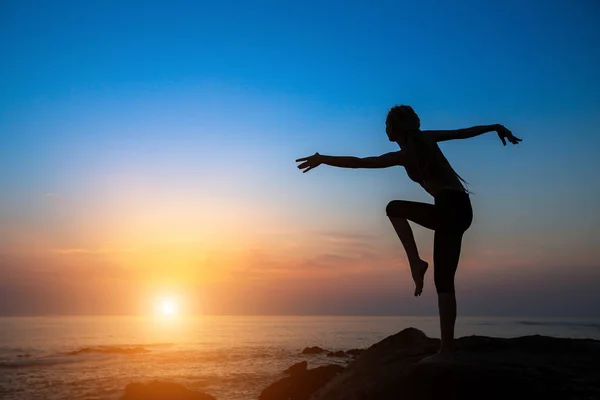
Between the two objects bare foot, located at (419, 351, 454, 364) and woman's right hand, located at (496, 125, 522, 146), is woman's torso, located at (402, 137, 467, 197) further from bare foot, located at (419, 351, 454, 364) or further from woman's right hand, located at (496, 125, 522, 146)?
bare foot, located at (419, 351, 454, 364)

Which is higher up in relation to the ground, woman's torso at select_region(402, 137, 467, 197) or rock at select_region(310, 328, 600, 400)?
woman's torso at select_region(402, 137, 467, 197)

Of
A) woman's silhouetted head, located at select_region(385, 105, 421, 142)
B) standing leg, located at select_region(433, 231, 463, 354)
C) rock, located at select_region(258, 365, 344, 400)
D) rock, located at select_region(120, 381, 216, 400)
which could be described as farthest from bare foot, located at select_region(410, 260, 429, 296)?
rock, located at select_region(120, 381, 216, 400)

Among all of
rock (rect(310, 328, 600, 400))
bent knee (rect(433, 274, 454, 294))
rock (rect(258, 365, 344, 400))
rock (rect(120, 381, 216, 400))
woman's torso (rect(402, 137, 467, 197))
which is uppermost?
woman's torso (rect(402, 137, 467, 197))

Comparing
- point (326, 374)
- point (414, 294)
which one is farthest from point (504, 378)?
point (326, 374)

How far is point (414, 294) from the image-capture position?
623cm

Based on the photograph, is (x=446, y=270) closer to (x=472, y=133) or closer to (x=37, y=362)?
(x=472, y=133)

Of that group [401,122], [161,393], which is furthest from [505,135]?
[161,393]

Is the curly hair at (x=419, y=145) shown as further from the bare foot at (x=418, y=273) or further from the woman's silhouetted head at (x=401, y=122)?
the bare foot at (x=418, y=273)

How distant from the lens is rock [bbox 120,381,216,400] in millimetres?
17031

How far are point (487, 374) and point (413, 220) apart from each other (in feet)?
6.57

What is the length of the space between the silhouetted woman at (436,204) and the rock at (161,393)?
1302cm

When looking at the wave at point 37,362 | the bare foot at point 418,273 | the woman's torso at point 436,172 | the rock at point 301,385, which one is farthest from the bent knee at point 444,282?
the wave at point 37,362

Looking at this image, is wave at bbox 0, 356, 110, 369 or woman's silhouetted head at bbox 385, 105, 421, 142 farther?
wave at bbox 0, 356, 110, 369

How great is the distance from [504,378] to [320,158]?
3.21 metres
